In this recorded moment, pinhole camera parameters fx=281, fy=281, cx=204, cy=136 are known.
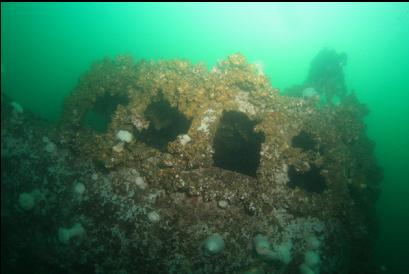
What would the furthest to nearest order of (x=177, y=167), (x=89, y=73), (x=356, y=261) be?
(x=89, y=73) < (x=356, y=261) < (x=177, y=167)

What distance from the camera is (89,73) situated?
465 inches

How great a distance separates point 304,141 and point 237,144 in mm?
2936

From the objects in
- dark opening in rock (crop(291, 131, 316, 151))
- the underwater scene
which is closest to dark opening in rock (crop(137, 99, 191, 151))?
the underwater scene

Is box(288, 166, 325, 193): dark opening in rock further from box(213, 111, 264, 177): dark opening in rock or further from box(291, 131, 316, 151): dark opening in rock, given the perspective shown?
box(213, 111, 264, 177): dark opening in rock

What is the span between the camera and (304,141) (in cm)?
1091

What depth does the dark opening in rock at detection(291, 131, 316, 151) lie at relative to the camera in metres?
10.7

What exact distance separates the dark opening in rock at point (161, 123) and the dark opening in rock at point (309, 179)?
437 cm

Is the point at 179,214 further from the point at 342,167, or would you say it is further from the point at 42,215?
the point at 342,167

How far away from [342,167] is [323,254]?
3337 mm

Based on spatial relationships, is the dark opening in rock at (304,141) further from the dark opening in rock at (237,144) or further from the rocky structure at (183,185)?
the dark opening in rock at (237,144)

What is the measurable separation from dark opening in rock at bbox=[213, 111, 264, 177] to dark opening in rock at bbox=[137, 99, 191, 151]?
4.37 ft

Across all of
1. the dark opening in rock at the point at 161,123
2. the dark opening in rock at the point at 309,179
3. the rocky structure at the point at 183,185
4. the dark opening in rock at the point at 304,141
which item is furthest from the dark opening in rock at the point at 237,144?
the dark opening in rock at the point at 304,141

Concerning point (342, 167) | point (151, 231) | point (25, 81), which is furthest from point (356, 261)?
point (25, 81)

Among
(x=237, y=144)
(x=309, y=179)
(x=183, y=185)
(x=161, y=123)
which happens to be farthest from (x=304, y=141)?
(x=161, y=123)
